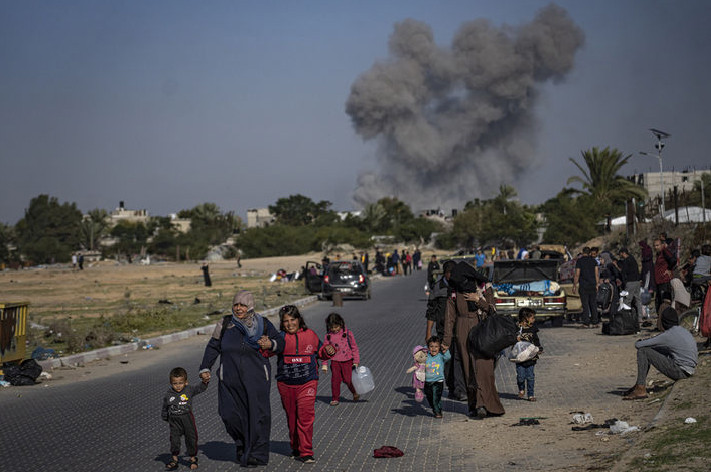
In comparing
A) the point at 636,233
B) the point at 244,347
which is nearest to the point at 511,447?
the point at 244,347

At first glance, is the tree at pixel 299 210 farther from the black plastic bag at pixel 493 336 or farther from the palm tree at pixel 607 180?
the black plastic bag at pixel 493 336

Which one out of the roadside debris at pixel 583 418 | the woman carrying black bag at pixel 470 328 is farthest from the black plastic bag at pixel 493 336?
the roadside debris at pixel 583 418

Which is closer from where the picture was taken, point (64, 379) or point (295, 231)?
point (64, 379)

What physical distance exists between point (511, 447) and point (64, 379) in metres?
8.86

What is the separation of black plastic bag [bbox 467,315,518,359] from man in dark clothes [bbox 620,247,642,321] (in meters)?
8.85

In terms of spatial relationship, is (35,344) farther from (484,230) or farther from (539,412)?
(484,230)

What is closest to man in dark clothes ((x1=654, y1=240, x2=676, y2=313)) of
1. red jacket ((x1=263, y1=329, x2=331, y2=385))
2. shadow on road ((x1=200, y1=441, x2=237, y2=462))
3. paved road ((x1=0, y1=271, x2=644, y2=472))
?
paved road ((x1=0, y1=271, x2=644, y2=472))

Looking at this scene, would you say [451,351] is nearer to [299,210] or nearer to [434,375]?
[434,375]

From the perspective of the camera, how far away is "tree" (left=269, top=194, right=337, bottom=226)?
15531cm

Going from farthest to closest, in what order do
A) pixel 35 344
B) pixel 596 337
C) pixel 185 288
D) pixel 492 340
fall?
pixel 185 288
pixel 35 344
pixel 596 337
pixel 492 340

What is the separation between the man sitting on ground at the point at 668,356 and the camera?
→ 32.8 feet

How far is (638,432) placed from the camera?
815 cm

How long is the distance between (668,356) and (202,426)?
556 cm

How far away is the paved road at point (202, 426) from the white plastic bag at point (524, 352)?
558mm
